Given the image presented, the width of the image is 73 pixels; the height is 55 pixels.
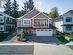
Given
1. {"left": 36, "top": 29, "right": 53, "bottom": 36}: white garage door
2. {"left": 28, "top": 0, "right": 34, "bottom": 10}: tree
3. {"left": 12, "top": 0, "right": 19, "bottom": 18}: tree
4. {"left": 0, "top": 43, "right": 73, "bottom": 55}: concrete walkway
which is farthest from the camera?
{"left": 28, "top": 0, "right": 34, "bottom": 10}: tree

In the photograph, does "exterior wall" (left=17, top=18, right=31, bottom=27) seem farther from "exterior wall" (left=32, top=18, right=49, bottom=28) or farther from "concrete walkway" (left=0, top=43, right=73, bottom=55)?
"concrete walkway" (left=0, top=43, right=73, bottom=55)

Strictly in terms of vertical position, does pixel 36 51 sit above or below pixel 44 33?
below

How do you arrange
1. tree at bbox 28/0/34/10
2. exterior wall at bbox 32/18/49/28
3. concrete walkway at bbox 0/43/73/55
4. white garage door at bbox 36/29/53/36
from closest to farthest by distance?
concrete walkway at bbox 0/43/73/55
white garage door at bbox 36/29/53/36
exterior wall at bbox 32/18/49/28
tree at bbox 28/0/34/10

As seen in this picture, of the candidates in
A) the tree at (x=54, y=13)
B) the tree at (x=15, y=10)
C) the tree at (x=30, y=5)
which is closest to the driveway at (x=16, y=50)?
the tree at (x=15, y=10)

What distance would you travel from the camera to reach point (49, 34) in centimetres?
4594

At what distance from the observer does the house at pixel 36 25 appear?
151 ft

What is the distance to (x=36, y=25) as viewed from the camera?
4675 cm

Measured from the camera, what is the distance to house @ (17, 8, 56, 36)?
45.9m

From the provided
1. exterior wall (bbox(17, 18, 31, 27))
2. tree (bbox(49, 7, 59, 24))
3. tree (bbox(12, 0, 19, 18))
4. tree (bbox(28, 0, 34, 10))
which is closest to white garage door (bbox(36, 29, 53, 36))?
exterior wall (bbox(17, 18, 31, 27))

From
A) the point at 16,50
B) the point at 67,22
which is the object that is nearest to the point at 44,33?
the point at 67,22

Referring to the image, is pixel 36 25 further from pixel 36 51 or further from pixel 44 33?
pixel 36 51

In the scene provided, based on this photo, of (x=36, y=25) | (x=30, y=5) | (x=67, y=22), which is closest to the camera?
(x=36, y=25)

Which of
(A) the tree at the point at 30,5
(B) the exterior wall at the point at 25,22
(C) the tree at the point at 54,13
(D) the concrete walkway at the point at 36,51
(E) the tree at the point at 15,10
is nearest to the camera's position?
(D) the concrete walkway at the point at 36,51

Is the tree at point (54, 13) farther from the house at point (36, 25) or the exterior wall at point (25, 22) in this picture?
the exterior wall at point (25, 22)
